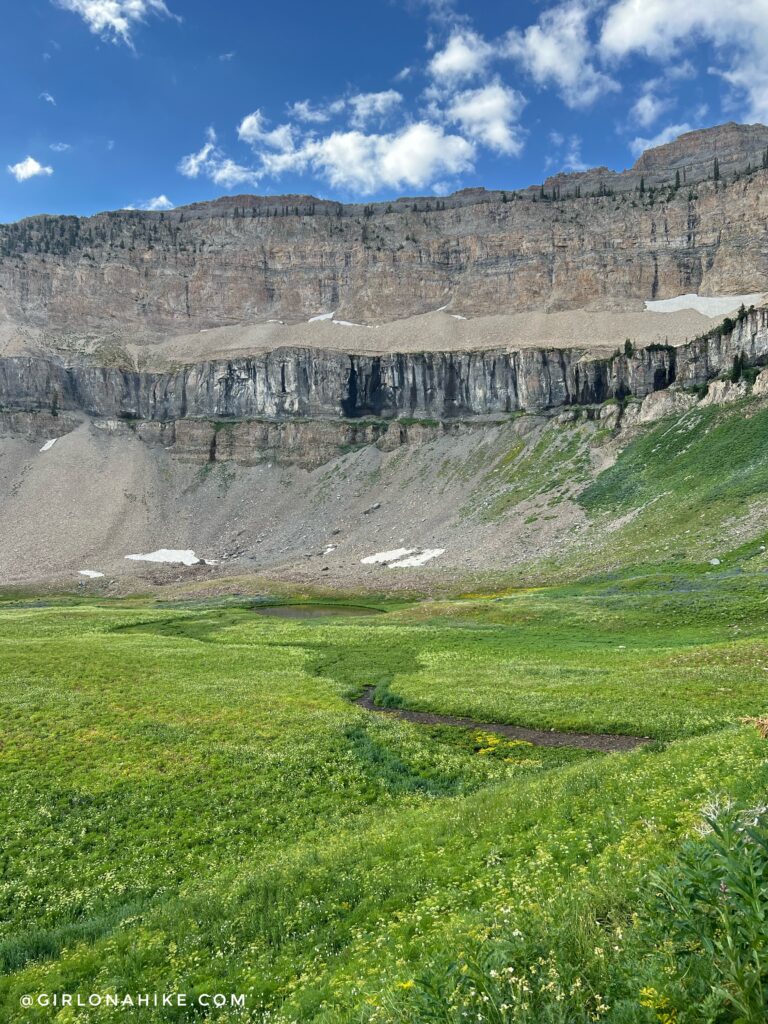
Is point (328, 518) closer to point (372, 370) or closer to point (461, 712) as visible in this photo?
point (372, 370)

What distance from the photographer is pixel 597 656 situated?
41.3 metres

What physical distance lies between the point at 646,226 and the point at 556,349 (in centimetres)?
7727

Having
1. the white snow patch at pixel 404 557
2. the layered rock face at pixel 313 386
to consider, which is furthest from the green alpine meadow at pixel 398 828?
the layered rock face at pixel 313 386

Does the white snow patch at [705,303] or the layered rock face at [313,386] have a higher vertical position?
the white snow patch at [705,303]

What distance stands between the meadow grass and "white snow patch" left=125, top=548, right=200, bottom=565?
92.6 meters

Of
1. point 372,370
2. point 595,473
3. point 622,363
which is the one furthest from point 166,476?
point 622,363

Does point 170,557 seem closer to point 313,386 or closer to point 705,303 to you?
point 313,386

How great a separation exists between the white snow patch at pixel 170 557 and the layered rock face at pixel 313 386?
58.4 meters

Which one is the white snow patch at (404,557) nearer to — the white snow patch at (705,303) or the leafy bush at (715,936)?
the leafy bush at (715,936)

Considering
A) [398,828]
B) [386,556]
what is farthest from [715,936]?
[386,556]

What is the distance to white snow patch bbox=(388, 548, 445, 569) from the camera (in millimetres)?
108988

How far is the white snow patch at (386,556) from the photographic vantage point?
11412 centimetres

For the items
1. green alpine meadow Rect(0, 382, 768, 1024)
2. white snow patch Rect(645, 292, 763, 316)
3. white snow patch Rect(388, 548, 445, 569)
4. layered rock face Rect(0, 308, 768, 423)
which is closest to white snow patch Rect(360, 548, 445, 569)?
white snow patch Rect(388, 548, 445, 569)

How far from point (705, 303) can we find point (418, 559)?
137062 millimetres
